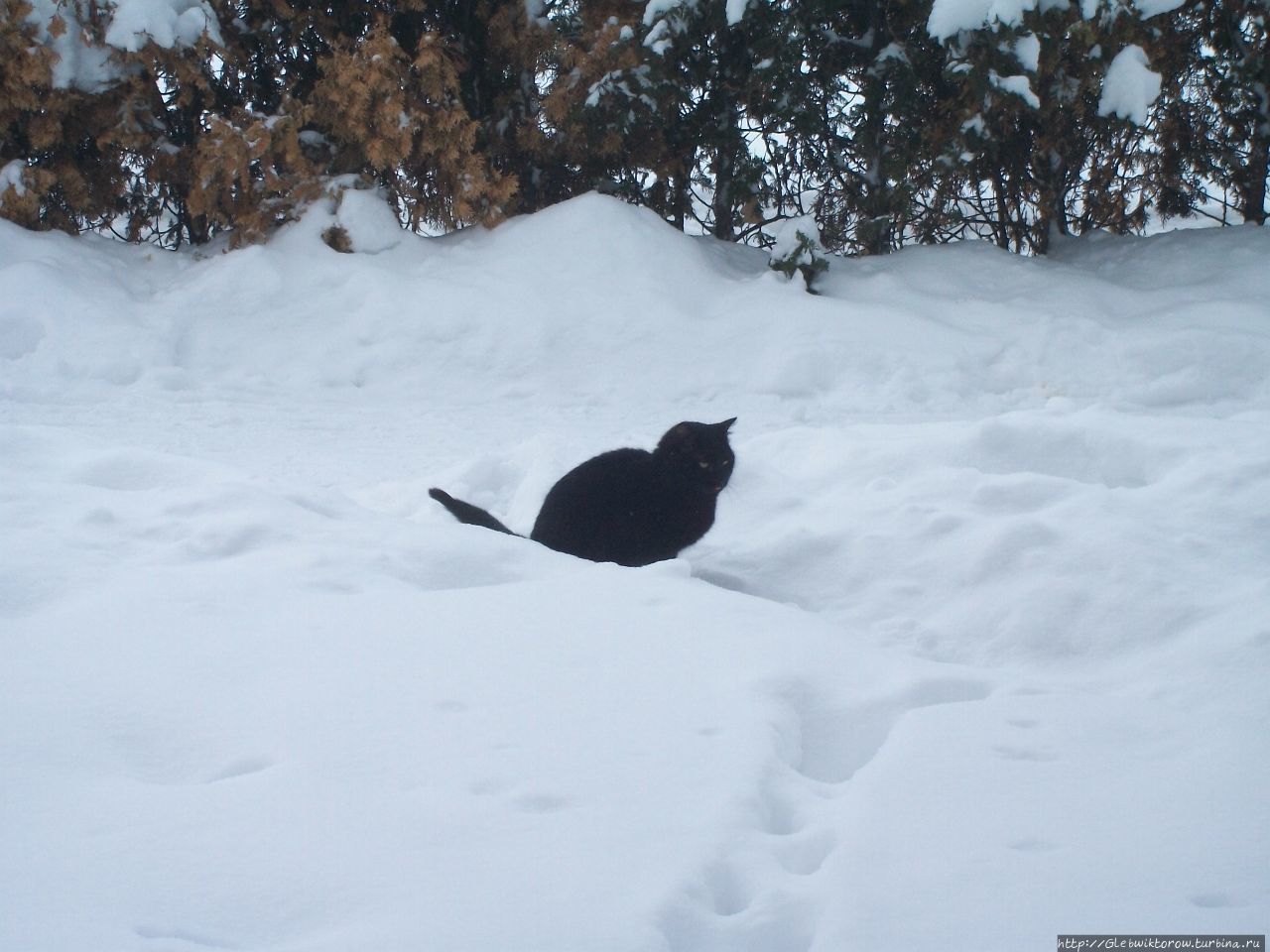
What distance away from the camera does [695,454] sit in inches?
140

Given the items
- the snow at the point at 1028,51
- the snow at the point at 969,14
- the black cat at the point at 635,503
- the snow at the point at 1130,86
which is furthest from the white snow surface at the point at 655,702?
the snow at the point at 969,14

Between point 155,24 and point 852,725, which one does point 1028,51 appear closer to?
point 155,24

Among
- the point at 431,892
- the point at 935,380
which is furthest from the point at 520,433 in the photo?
the point at 431,892

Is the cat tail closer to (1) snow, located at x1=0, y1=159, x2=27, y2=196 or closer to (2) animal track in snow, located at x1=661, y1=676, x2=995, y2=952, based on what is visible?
(2) animal track in snow, located at x1=661, y1=676, x2=995, y2=952

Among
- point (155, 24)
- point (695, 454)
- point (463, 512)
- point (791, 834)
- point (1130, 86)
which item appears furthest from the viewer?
point (155, 24)

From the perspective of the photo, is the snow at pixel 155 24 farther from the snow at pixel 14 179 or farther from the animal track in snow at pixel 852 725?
the animal track in snow at pixel 852 725

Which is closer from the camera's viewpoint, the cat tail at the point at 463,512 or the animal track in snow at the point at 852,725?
the animal track in snow at the point at 852,725

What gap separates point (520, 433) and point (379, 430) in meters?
0.81

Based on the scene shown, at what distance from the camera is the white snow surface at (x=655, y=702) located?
47.8 inches

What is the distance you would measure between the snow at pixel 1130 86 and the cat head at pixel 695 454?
4.72 metres

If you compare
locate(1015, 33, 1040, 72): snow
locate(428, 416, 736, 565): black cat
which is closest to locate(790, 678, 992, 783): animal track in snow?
locate(428, 416, 736, 565): black cat

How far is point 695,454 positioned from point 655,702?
1.90 meters

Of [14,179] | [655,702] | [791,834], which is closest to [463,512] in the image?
[655,702]

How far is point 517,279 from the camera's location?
7.03 m
